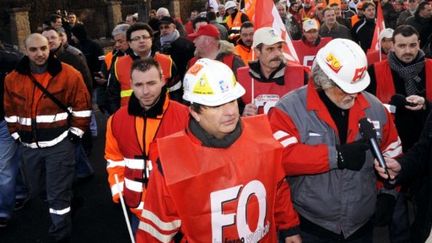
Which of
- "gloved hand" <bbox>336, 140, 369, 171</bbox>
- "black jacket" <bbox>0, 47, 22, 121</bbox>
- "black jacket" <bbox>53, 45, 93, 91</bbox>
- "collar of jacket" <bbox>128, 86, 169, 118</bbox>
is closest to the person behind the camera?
"gloved hand" <bbox>336, 140, 369, 171</bbox>

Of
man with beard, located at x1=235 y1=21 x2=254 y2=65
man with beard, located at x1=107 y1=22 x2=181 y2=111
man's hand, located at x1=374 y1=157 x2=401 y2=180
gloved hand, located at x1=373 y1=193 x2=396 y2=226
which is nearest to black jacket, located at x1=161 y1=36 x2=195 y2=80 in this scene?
man with beard, located at x1=235 y1=21 x2=254 y2=65

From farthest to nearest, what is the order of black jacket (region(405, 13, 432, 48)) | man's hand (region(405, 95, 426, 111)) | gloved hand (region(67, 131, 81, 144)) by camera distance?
black jacket (region(405, 13, 432, 48)) < gloved hand (region(67, 131, 81, 144)) < man's hand (region(405, 95, 426, 111))

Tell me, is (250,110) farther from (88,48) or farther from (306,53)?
(88,48)

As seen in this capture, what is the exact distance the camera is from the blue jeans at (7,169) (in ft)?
18.9

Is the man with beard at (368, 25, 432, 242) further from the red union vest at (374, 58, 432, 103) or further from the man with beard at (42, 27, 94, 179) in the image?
the man with beard at (42, 27, 94, 179)

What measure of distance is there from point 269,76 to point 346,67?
1.77 metres

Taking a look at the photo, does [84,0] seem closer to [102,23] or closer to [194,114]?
[102,23]

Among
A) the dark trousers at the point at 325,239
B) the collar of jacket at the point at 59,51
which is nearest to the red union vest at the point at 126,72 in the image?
the collar of jacket at the point at 59,51

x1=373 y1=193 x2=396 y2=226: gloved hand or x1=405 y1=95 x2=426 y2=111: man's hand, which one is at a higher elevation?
x1=405 y1=95 x2=426 y2=111: man's hand

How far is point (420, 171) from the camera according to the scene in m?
3.52

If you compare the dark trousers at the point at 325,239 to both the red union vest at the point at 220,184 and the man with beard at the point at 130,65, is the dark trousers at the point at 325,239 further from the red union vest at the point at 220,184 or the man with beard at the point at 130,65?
the man with beard at the point at 130,65

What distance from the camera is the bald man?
5172 millimetres

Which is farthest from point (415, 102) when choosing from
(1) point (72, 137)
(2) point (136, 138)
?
(1) point (72, 137)

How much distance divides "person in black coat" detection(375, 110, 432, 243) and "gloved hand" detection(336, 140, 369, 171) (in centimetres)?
11
